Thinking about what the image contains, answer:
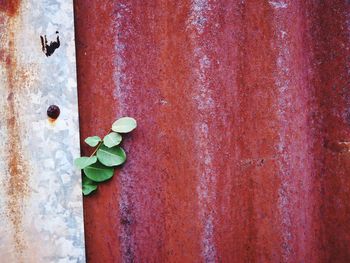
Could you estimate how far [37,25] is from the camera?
3.48 ft

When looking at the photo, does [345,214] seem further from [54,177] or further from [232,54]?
[54,177]

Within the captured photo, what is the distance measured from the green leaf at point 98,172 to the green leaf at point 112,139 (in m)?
0.07

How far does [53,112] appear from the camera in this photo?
3.44ft

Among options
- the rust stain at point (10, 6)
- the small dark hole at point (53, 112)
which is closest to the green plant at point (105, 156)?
the small dark hole at point (53, 112)

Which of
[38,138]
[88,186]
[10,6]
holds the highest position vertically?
[10,6]

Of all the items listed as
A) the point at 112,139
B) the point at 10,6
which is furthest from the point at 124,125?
the point at 10,6

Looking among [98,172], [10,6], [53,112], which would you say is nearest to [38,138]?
[53,112]

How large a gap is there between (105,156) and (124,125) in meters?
0.10

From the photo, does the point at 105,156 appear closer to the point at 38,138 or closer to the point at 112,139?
the point at 112,139

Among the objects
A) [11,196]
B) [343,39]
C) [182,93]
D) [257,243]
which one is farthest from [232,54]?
[11,196]

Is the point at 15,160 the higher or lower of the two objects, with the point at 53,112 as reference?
lower

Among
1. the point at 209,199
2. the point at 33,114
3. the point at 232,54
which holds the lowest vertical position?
the point at 209,199

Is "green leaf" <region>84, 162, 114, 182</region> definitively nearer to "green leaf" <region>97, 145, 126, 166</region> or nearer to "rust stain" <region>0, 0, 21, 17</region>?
Result: "green leaf" <region>97, 145, 126, 166</region>

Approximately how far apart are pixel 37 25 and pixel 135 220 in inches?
24.3
